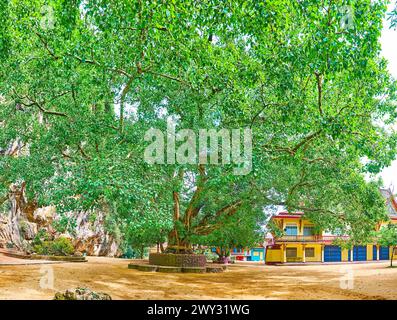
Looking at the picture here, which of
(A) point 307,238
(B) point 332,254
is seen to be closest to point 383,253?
(B) point 332,254

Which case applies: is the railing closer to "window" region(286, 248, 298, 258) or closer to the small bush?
"window" region(286, 248, 298, 258)

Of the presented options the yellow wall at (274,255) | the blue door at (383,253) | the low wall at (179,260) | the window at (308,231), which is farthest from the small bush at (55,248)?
the blue door at (383,253)

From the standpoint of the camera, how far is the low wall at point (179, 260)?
22188mm

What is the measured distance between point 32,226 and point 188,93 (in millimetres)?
21471

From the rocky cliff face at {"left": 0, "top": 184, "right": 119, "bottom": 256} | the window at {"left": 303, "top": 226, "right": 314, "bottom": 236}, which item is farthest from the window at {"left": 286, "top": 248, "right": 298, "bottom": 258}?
the rocky cliff face at {"left": 0, "top": 184, "right": 119, "bottom": 256}

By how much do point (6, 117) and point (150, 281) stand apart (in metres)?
10.6

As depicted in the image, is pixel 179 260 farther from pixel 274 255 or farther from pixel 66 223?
pixel 274 255

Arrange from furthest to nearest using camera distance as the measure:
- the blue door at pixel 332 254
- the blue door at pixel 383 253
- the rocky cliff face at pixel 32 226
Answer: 1. the blue door at pixel 383 253
2. the blue door at pixel 332 254
3. the rocky cliff face at pixel 32 226

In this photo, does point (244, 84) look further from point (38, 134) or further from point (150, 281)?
point (38, 134)

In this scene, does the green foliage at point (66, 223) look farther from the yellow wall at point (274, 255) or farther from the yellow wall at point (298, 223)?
the yellow wall at point (298, 223)

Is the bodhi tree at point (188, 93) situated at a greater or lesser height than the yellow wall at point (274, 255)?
greater

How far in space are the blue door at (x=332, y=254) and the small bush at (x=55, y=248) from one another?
2797 centimetres

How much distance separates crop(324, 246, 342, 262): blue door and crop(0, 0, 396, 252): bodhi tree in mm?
23117
